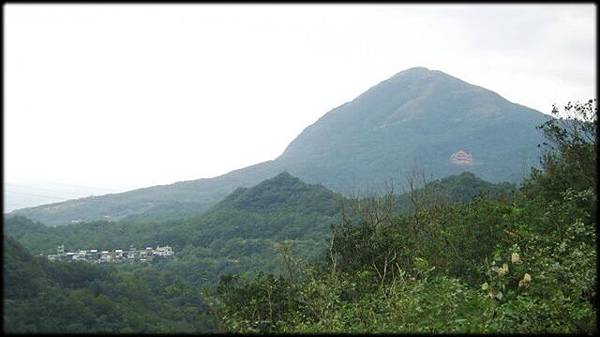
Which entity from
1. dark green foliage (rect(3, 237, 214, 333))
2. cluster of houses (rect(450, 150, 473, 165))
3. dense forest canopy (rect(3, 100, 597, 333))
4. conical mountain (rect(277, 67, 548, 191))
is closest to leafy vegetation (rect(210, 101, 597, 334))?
dense forest canopy (rect(3, 100, 597, 333))

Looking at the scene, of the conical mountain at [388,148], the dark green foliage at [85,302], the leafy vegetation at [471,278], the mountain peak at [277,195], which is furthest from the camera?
the conical mountain at [388,148]

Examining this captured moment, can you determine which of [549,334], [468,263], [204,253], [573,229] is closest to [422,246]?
[468,263]

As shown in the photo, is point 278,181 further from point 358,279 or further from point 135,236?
point 358,279

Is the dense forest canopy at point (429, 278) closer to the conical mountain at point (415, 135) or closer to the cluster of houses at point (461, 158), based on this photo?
the conical mountain at point (415, 135)

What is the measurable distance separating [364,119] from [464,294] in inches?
4164

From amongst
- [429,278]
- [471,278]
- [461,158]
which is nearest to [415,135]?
[461,158]

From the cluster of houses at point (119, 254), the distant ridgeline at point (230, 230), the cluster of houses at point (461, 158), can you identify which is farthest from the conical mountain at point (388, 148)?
the cluster of houses at point (119, 254)

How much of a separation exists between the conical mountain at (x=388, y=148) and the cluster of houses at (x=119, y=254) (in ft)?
63.1

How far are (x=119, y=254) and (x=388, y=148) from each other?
5722cm

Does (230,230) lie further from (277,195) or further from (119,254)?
(119,254)

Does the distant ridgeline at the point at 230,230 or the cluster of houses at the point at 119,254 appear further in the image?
the cluster of houses at the point at 119,254

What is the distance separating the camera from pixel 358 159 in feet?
288

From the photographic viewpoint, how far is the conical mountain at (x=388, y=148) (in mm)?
73938

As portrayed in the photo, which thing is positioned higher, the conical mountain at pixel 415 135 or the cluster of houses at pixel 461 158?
the conical mountain at pixel 415 135
